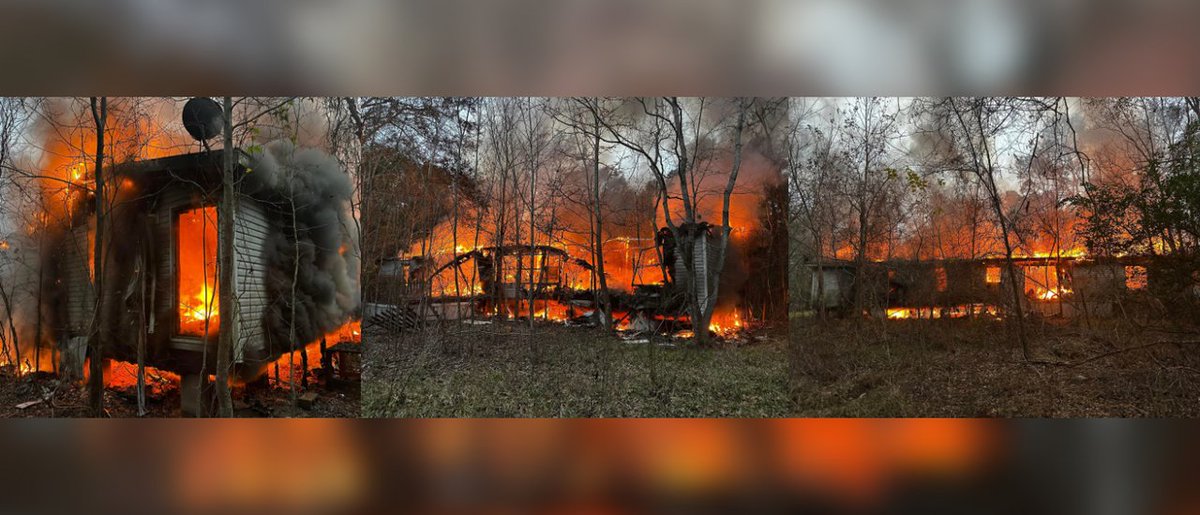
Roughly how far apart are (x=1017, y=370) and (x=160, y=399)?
6.56 meters

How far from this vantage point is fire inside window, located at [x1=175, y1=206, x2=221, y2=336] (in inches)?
145

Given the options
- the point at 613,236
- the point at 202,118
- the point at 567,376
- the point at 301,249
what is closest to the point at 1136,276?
the point at 613,236

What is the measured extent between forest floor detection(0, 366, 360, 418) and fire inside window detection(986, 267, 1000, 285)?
4.99 m

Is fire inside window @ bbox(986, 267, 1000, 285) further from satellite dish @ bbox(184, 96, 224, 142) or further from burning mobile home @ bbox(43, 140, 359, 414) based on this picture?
satellite dish @ bbox(184, 96, 224, 142)

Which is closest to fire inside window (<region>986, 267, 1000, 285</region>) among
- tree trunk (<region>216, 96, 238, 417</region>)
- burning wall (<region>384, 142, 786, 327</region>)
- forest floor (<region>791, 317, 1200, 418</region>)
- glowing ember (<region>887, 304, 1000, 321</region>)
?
glowing ember (<region>887, 304, 1000, 321</region>)

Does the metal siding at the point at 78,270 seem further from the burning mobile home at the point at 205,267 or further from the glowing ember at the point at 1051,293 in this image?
the glowing ember at the point at 1051,293

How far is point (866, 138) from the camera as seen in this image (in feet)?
12.7

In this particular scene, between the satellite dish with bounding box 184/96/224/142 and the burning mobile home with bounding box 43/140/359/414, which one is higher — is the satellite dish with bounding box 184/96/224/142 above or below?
above

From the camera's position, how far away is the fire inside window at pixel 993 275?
13.1 ft

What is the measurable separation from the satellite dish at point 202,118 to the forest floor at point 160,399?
1871 millimetres
